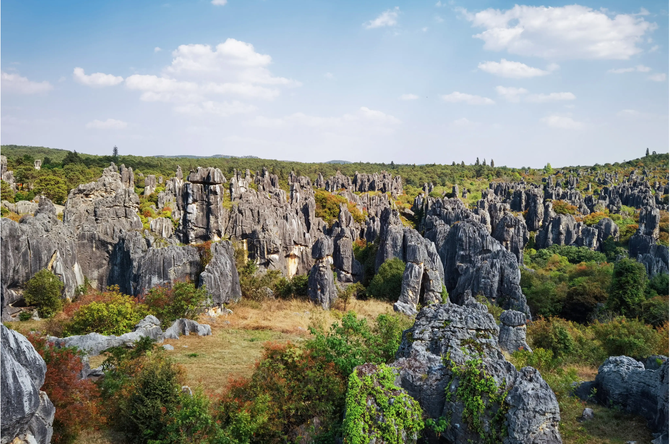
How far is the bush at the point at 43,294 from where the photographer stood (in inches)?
818

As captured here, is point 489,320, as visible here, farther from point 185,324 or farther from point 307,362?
point 185,324

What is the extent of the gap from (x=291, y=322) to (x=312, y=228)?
27090 mm

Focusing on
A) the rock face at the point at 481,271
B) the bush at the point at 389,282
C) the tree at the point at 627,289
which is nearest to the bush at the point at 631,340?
the rock face at the point at 481,271

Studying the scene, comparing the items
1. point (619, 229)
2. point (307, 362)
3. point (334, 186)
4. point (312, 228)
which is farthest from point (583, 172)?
point (307, 362)

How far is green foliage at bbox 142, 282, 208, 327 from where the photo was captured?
18172 millimetres

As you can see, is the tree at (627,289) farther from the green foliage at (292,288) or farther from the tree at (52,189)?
the tree at (52,189)

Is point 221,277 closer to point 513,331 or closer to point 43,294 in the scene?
point 43,294

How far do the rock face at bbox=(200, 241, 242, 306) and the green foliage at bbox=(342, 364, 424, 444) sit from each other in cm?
1549

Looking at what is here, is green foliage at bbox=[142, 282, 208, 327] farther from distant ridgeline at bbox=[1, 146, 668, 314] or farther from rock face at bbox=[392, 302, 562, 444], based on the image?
rock face at bbox=[392, 302, 562, 444]

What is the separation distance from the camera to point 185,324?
17922 millimetres

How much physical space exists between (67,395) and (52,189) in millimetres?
55037

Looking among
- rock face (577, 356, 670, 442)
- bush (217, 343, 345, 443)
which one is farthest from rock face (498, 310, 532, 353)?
bush (217, 343, 345, 443)

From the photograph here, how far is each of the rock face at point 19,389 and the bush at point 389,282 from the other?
23.6 meters

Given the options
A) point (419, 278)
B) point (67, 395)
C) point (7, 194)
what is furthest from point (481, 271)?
point (7, 194)
